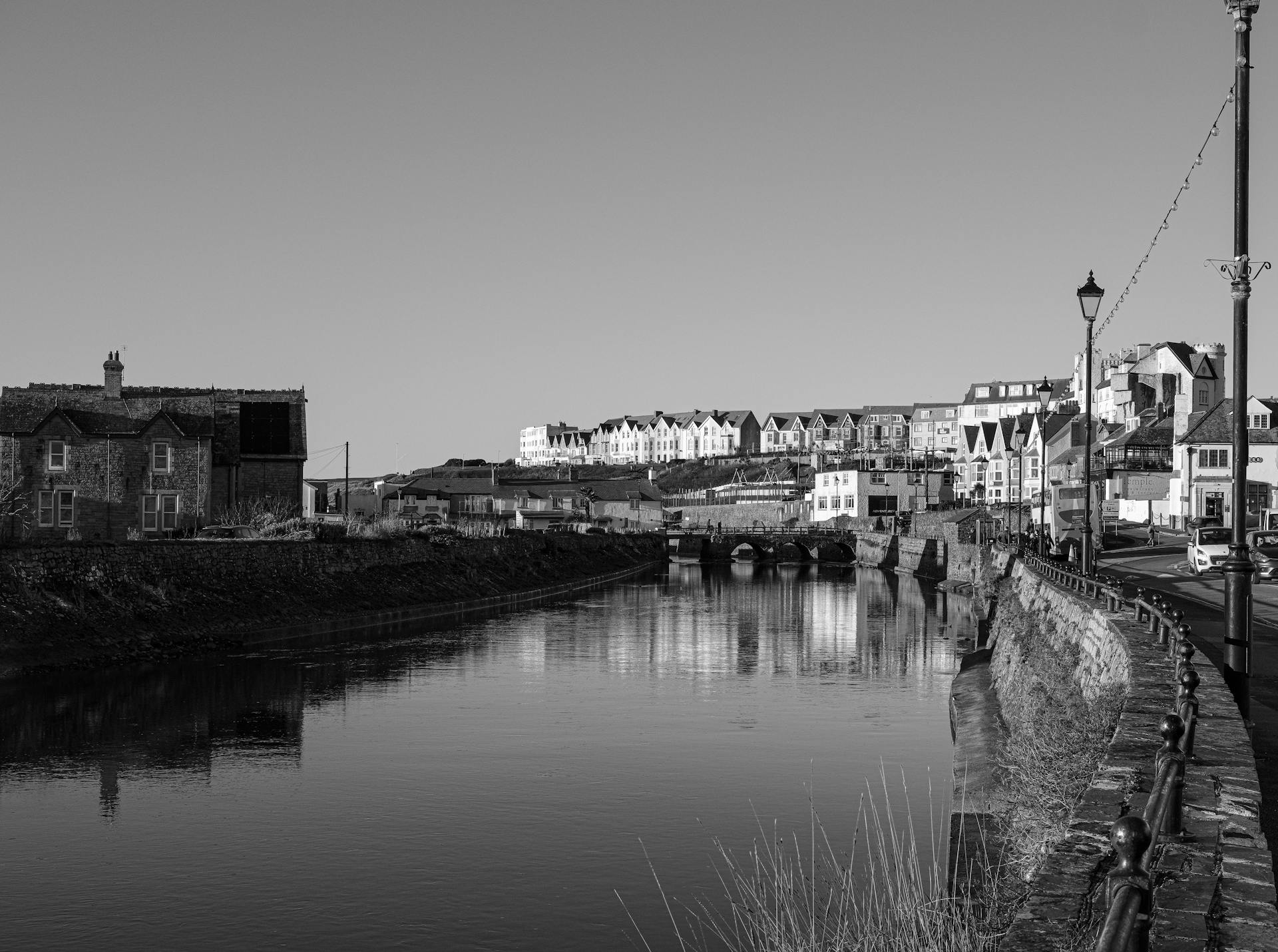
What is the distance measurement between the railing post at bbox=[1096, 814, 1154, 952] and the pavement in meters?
4.18

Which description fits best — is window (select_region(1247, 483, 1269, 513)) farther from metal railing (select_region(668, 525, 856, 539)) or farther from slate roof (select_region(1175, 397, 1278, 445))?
metal railing (select_region(668, 525, 856, 539))

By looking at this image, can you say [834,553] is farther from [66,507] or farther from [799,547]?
[66,507]

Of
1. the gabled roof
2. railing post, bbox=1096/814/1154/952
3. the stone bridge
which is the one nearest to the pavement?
railing post, bbox=1096/814/1154/952

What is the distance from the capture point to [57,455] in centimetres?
5781

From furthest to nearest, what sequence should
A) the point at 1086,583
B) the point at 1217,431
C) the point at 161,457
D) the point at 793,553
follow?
1. the point at 793,553
2. the point at 1217,431
3. the point at 161,457
4. the point at 1086,583

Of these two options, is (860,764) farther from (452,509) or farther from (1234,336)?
(452,509)

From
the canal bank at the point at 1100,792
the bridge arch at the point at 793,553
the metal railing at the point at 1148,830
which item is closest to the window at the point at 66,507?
the canal bank at the point at 1100,792

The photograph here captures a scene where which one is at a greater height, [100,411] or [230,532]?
[100,411]

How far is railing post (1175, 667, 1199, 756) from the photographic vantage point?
8.95 metres

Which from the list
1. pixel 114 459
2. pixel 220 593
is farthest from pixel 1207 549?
pixel 114 459

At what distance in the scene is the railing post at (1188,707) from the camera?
8953 mm

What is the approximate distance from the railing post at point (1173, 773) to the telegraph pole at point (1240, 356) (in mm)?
6396

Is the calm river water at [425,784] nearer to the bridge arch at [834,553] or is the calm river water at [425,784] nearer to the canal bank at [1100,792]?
the canal bank at [1100,792]

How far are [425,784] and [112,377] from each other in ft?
150
